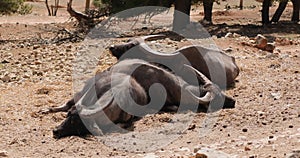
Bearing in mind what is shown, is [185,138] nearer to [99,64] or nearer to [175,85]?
[175,85]

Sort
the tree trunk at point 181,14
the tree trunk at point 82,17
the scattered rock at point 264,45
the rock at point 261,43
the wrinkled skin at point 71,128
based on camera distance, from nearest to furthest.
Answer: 1. the wrinkled skin at point 71,128
2. the scattered rock at point 264,45
3. the rock at point 261,43
4. the tree trunk at point 181,14
5. the tree trunk at point 82,17

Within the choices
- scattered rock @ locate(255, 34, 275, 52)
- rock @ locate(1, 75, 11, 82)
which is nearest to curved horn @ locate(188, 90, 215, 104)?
rock @ locate(1, 75, 11, 82)

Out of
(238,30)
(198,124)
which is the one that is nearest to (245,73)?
(198,124)

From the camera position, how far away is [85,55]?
1240 cm

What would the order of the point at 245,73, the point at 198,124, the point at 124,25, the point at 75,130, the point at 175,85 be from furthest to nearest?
the point at 124,25, the point at 245,73, the point at 175,85, the point at 198,124, the point at 75,130

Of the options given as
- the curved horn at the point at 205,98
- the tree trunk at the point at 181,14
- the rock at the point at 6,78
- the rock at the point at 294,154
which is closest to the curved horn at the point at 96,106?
the curved horn at the point at 205,98

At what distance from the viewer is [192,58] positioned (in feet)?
27.4

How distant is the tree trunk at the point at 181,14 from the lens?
19.9 metres

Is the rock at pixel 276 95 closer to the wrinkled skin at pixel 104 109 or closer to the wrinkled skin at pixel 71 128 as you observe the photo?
the wrinkled skin at pixel 104 109

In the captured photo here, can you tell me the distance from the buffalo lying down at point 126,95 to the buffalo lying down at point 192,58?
222mm

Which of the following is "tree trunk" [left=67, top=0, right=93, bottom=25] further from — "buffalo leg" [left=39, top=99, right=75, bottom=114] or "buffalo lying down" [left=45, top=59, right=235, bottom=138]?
"buffalo leg" [left=39, top=99, right=75, bottom=114]

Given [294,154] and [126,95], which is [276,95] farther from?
[294,154]

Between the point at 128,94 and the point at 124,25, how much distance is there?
16.5m

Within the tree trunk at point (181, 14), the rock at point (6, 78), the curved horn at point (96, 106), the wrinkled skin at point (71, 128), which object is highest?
the curved horn at point (96, 106)
